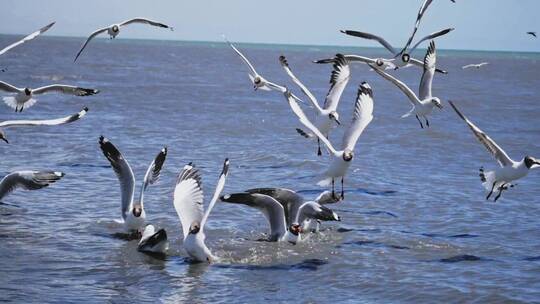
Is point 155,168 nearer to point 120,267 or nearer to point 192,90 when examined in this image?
point 120,267

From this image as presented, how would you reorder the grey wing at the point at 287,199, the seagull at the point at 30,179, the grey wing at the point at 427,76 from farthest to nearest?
the grey wing at the point at 427,76
the seagull at the point at 30,179
the grey wing at the point at 287,199

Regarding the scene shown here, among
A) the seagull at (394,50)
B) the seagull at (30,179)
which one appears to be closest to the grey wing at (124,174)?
the seagull at (30,179)

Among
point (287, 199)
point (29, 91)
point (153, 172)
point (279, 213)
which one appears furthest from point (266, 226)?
point (29, 91)

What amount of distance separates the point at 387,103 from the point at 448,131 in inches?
497

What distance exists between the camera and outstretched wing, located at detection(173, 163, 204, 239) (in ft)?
39.1

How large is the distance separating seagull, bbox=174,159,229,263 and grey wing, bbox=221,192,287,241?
0.80 m

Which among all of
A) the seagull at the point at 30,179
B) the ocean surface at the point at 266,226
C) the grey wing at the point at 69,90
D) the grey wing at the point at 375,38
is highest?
the grey wing at the point at 375,38

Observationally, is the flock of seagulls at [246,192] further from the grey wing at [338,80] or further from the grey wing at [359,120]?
the grey wing at [338,80]

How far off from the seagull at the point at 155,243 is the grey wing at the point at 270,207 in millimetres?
1195

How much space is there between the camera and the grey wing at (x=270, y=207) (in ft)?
42.2

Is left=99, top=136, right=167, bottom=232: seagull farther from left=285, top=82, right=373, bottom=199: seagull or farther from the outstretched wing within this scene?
left=285, top=82, right=373, bottom=199: seagull

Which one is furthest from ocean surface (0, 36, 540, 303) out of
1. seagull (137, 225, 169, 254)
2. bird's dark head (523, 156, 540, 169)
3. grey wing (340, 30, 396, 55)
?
grey wing (340, 30, 396, 55)

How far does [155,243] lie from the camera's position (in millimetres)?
12078

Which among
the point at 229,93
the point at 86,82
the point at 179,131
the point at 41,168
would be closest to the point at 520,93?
the point at 229,93
